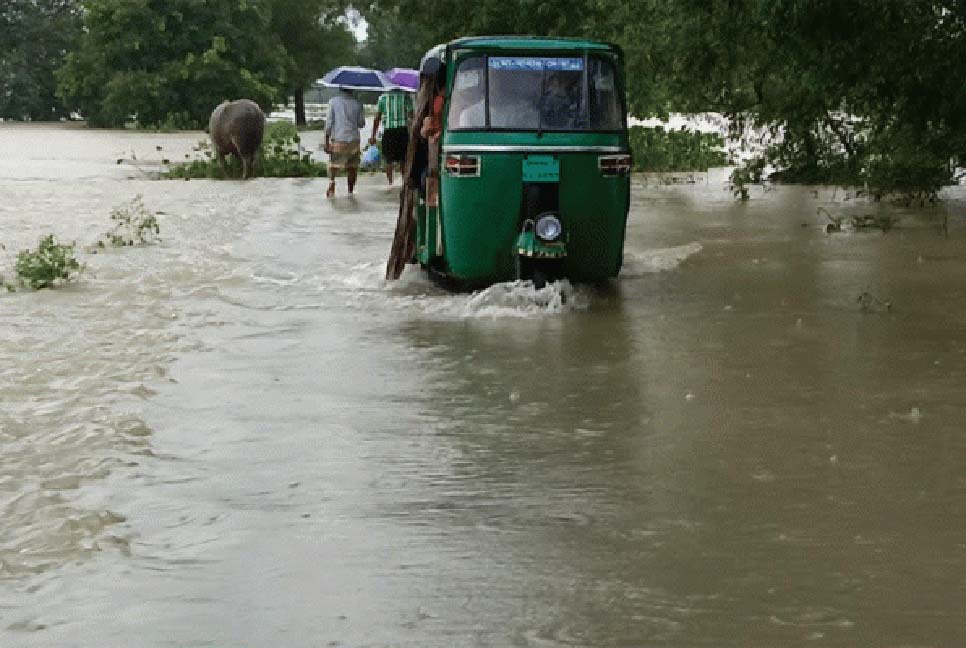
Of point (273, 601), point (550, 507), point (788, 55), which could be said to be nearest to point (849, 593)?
point (550, 507)

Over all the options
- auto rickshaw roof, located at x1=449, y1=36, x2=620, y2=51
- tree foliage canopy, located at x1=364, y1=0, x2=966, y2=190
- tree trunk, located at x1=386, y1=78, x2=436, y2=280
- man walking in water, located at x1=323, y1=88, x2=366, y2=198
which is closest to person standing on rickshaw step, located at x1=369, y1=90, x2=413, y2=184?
tree trunk, located at x1=386, y1=78, x2=436, y2=280

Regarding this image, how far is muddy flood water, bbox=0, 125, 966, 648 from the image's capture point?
5.01m

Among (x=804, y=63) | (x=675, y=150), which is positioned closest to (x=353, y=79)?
(x=675, y=150)

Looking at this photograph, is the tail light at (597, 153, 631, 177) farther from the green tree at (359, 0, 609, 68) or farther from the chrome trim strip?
the green tree at (359, 0, 609, 68)

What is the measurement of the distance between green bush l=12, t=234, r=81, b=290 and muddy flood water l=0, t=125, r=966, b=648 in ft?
0.96

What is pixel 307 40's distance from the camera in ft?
229

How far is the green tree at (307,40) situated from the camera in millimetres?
67812

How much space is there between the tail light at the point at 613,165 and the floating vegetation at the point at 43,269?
468cm

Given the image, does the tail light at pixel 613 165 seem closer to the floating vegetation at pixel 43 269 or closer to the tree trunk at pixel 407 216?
the tree trunk at pixel 407 216

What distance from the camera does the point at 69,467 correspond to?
22.5 ft

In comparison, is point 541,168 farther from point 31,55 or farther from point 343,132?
point 31,55

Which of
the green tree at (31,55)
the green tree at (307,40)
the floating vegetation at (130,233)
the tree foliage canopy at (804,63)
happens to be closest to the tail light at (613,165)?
the tree foliage canopy at (804,63)

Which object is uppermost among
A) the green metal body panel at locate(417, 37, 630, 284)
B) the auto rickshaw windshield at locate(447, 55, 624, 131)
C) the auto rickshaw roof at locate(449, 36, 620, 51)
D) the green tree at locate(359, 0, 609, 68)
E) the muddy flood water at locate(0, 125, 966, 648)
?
the green tree at locate(359, 0, 609, 68)

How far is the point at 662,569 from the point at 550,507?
2.88ft
